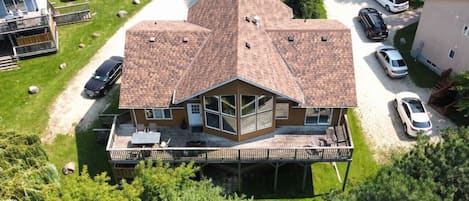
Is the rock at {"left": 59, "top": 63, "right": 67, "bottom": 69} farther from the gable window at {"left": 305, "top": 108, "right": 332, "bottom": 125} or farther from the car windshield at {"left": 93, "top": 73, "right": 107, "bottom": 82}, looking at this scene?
the gable window at {"left": 305, "top": 108, "right": 332, "bottom": 125}

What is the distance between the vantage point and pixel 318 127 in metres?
28.5

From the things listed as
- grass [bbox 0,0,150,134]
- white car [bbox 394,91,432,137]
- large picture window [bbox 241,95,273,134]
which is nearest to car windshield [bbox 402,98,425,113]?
white car [bbox 394,91,432,137]

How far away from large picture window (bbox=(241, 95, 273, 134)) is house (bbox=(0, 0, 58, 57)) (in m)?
20.2

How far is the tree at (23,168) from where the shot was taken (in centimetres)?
2020

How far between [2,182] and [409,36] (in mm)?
33678

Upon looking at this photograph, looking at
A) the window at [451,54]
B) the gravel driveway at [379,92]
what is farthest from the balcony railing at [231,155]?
the window at [451,54]

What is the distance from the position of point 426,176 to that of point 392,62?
59.5ft

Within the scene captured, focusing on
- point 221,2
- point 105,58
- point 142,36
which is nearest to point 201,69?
A: point 142,36

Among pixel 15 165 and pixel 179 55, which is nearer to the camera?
pixel 15 165

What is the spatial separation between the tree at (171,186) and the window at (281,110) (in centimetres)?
703

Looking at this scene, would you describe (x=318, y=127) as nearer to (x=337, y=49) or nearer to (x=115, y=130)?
(x=337, y=49)

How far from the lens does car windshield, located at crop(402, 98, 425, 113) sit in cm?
3139

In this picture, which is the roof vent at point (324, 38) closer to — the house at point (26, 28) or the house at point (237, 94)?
the house at point (237, 94)

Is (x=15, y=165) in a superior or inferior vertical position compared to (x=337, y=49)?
inferior
